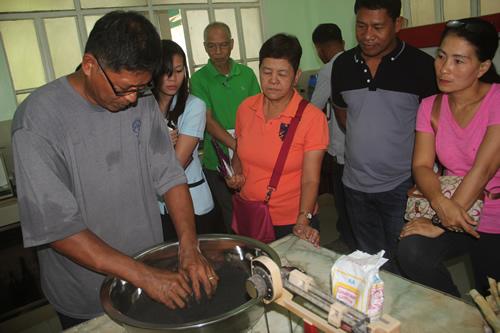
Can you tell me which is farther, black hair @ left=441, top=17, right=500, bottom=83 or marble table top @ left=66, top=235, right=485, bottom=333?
black hair @ left=441, top=17, right=500, bottom=83

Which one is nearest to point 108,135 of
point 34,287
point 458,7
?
point 34,287

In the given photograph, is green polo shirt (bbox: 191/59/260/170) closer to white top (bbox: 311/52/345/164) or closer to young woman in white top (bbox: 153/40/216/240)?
white top (bbox: 311/52/345/164)

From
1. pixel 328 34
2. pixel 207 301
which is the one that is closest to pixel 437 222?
pixel 207 301

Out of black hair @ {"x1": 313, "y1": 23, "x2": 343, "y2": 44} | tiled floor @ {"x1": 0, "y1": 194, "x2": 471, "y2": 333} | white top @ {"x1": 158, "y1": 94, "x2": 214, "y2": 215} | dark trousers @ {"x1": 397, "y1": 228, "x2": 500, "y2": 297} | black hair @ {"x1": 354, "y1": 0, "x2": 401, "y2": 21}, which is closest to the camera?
dark trousers @ {"x1": 397, "y1": 228, "x2": 500, "y2": 297}

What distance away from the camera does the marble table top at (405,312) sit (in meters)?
0.94

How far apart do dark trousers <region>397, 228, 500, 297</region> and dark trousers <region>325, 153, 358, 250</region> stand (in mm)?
1434

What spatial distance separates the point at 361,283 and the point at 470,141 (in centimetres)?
101

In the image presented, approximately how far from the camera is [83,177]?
1.19m

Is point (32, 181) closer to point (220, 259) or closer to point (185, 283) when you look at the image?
point (185, 283)

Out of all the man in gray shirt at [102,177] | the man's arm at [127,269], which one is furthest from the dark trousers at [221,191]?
the man's arm at [127,269]

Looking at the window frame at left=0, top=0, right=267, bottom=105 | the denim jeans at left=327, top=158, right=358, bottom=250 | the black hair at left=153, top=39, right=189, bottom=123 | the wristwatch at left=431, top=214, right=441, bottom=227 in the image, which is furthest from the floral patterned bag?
the window frame at left=0, top=0, right=267, bottom=105

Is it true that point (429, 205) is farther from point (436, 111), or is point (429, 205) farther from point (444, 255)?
point (436, 111)

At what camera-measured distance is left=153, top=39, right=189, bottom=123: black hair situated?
1883mm

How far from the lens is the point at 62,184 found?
1.07 metres
